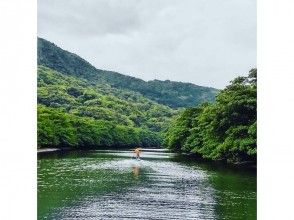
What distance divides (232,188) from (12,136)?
21.0ft

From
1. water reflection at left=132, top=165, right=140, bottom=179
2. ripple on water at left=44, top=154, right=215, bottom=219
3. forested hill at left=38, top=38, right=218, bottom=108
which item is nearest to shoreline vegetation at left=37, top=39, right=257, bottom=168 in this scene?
forested hill at left=38, top=38, right=218, bottom=108

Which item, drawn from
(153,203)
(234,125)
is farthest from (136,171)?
(153,203)

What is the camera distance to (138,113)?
6050cm

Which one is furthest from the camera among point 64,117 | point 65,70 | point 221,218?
point 65,70

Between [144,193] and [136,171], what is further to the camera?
[136,171]

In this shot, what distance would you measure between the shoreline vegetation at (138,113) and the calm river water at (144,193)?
3.89m

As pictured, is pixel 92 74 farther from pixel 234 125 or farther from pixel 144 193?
pixel 144 193

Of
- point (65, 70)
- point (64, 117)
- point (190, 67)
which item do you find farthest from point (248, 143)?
point (65, 70)

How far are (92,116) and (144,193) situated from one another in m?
37.9

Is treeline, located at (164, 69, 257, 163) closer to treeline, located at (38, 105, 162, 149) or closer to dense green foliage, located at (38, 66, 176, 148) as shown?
treeline, located at (38, 105, 162, 149)

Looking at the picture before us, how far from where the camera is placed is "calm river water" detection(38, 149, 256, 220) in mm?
12078
